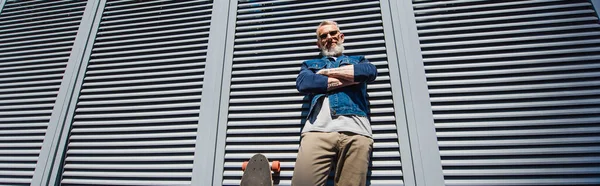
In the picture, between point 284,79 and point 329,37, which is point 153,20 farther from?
point 329,37

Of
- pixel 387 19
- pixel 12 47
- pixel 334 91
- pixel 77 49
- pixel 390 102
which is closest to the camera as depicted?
pixel 334 91

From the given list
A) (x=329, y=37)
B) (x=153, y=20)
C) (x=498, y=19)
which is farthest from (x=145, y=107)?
(x=498, y=19)

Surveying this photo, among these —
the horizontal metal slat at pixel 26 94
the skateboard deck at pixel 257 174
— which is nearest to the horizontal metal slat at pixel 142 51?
the horizontal metal slat at pixel 26 94

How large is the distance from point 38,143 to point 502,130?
13.4ft

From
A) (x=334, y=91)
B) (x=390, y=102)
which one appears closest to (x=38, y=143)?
(x=334, y=91)

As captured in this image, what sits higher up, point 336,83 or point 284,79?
point 284,79

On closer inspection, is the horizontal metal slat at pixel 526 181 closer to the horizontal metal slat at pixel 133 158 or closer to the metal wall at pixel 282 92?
the metal wall at pixel 282 92

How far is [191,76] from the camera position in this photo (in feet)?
7.97

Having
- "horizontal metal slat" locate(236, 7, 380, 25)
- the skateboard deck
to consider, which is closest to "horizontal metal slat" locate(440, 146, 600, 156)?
the skateboard deck

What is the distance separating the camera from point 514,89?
1.97m

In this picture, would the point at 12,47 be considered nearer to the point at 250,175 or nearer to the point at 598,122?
the point at 250,175

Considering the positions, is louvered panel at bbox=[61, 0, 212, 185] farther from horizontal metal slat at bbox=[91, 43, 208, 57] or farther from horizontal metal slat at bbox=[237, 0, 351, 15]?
horizontal metal slat at bbox=[237, 0, 351, 15]

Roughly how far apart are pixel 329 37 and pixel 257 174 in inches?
45.4

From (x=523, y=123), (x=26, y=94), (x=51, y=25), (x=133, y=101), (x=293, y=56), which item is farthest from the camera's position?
(x=51, y=25)
